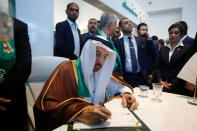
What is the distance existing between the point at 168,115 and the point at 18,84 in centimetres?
132

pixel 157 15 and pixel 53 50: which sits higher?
pixel 157 15

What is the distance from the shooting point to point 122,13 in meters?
6.23

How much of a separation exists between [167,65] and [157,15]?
9.53 m

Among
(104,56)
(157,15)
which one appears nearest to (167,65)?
(104,56)

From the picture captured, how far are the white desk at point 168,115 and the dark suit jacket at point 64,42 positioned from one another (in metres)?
1.88

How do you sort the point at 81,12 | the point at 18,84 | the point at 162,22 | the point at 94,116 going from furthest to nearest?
the point at 162,22
the point at 81,12
the point at 18,84
the point at 94,116

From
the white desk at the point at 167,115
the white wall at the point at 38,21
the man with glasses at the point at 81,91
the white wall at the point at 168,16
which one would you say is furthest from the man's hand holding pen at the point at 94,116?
the white wall at the point at 168,16

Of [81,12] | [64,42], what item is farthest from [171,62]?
[81,12]

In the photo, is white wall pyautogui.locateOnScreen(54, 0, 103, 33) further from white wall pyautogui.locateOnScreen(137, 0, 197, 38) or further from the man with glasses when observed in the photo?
the man with glasses

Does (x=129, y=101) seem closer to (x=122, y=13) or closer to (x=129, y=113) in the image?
(x=129, y=113)

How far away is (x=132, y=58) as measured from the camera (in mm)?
2773

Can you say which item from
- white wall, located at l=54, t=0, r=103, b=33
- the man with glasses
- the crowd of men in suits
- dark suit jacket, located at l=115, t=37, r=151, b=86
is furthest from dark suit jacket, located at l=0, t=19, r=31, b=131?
white wall, located at l=54, t=0, r=103, b=33

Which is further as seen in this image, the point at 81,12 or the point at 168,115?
the point at 81,12

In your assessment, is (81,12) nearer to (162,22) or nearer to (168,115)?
(162,22)
